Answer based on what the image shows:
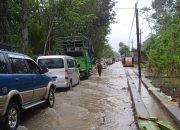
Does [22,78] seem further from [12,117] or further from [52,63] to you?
[52,63]

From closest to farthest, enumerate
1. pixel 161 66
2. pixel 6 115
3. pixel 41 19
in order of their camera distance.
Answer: pixel 6 115 < pixel 161 66 < pixel 41 19

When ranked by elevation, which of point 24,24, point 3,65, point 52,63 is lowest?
point 52,63

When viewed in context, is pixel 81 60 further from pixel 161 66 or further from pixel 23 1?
pixel 23 1

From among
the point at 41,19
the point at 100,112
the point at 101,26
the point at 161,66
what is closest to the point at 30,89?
the point at 100,112

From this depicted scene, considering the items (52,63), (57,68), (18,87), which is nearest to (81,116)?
(18,87)

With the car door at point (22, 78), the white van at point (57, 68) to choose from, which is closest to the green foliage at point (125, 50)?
the white van at point (57, 68)

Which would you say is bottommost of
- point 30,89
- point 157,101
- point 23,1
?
point 157,101

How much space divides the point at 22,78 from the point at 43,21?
90.1 feet

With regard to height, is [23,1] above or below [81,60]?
above

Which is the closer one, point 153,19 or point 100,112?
point 100,112

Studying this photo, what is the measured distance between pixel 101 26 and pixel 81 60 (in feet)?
82.1

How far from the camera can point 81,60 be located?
3145 centimetres

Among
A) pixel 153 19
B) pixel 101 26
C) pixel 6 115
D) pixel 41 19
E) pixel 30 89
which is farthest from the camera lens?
pixel 153 19

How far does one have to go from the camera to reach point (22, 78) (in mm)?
10312
